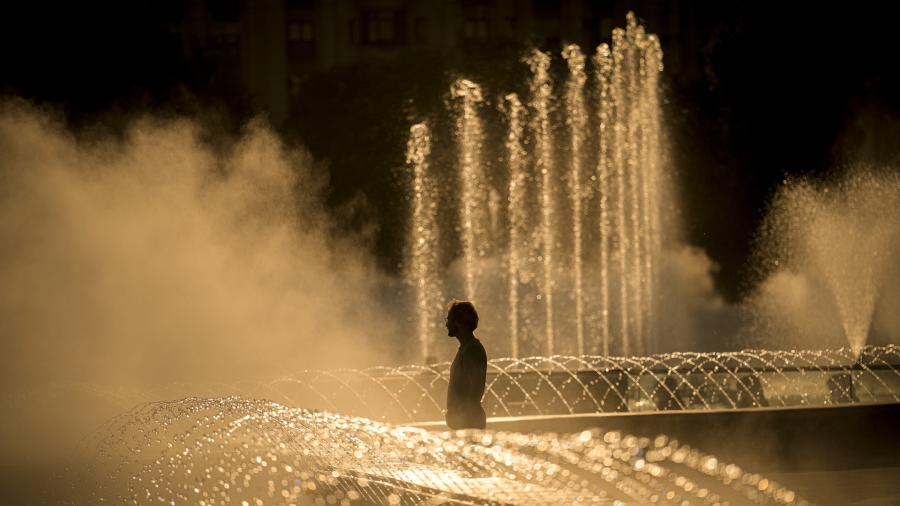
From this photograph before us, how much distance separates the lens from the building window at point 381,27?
37219mm

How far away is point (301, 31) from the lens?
37188mm

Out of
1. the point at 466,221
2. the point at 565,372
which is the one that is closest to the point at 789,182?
the point at 466,221

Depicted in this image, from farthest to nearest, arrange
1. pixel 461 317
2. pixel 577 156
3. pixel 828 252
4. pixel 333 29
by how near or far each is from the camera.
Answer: pixel 333 29, pixel 828 252, pixel 577 156, pixel 461 317

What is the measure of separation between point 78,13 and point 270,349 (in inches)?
298

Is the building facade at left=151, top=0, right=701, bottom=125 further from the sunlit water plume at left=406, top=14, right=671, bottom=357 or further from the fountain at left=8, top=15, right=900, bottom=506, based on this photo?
the fountain at left=8, top=15, right=900, bottom=506

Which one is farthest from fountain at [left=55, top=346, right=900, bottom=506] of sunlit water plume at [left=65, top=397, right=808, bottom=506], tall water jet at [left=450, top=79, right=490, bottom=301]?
tall water jet at [left=450, top=79, right=490, bottom=301]

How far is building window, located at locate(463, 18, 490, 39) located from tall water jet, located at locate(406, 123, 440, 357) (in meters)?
14.1

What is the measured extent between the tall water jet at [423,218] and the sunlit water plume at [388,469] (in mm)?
16077

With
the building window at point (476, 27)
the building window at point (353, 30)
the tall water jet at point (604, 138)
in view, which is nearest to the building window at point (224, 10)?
the building window at point (353, 30)

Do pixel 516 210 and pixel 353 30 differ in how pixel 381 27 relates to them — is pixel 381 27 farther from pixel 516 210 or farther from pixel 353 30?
pixel 516 210

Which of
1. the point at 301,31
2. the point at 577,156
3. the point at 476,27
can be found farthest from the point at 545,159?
the point at 301,31

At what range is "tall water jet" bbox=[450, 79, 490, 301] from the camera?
24.1 meters

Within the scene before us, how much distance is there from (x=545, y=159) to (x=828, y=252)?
→ 256 inches

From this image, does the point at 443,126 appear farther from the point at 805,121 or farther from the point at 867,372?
the point at 867,372
